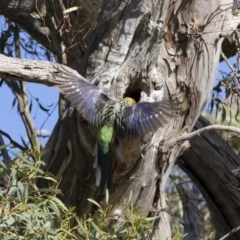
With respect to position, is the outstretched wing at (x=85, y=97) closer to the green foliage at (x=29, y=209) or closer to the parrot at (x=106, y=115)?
the parrot at (x=106, y=115)

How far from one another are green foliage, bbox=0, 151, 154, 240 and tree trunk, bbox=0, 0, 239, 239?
13.7 inches

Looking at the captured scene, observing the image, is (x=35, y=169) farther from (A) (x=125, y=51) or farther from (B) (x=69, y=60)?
(B) (x=69, y=60)

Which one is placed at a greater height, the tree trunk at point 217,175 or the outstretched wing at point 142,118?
the outstretched wing at point 142,118

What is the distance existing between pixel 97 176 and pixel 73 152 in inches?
8.4

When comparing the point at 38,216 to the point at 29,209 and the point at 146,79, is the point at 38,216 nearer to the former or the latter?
the point at 29,209

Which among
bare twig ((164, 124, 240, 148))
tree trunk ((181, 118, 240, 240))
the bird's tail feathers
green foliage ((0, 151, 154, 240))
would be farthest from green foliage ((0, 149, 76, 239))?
tree trunk ((181, 118, 240, 240))

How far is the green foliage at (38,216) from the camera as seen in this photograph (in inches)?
128

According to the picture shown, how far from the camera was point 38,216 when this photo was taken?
3318mm

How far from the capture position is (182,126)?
4094 mm

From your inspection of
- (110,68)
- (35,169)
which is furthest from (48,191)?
(110,68)

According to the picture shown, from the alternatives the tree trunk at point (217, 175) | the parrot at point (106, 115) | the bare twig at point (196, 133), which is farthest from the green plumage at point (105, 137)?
the tree trunk at point (217, 175)

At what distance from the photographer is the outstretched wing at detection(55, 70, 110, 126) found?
152 inches

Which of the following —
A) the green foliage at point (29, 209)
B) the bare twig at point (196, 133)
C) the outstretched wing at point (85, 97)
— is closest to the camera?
the green foliage at point (29, 209)

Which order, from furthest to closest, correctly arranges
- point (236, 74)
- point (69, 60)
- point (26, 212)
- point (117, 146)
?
1. point (69, 60)
2. point (236, 74)
3. point (117, 146)
4. point (26, 212)
